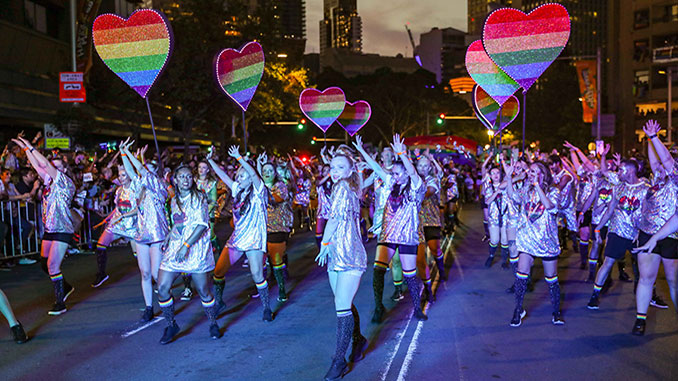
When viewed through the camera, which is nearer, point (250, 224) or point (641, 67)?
point (250, 224)

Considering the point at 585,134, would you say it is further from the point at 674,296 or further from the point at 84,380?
the point at 84,380

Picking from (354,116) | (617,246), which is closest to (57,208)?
(617,246)

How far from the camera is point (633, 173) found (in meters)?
7.23

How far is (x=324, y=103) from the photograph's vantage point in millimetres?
16406

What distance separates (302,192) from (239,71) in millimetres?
5900

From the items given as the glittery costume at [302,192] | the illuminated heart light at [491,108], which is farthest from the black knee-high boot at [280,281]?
the illuminated heart light at [491,108]

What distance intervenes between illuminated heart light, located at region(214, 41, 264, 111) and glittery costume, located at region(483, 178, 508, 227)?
467cm

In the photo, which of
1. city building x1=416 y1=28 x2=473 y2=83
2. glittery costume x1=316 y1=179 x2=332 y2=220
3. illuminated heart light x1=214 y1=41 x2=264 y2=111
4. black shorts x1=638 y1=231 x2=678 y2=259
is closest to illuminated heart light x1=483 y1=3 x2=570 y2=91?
black shorts x1=638 y1=231 x2=678 y2=259

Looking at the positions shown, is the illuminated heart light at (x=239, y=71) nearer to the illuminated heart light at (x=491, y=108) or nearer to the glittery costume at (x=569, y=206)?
the glittery costume at (x=569, y=206)

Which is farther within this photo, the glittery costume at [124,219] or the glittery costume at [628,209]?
the glittery costume at [124,219]

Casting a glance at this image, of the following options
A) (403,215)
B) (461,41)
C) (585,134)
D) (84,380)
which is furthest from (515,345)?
(461,41)

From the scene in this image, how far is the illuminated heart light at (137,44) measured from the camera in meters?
8.19

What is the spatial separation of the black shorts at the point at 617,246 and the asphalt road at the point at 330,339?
0.77m

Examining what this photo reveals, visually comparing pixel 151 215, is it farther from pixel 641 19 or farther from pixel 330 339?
pixel 641 19
